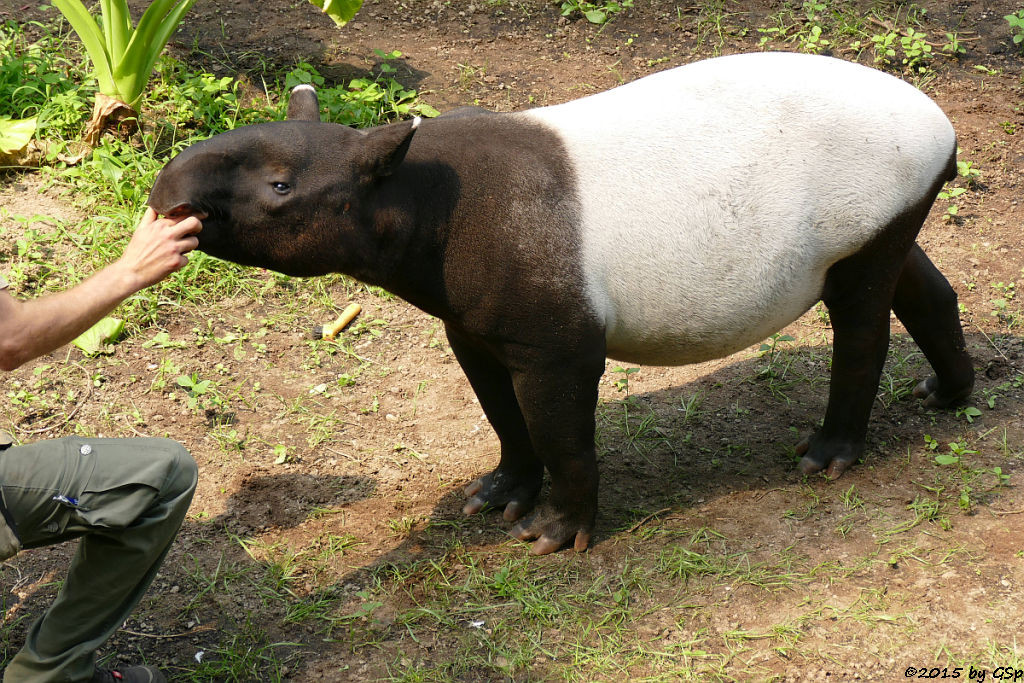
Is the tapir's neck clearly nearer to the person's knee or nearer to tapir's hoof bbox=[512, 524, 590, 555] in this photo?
the person's knee

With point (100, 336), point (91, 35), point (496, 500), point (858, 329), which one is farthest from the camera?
point (91, 35)

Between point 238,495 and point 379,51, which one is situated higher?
point 379,51

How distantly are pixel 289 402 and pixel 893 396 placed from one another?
134 inches

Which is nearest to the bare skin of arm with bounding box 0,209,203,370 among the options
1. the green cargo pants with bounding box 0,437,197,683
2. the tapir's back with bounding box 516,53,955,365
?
the green cargo pants with bounding box 0,437,197,683

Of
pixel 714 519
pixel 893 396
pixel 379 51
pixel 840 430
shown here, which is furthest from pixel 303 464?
pixel 379 51

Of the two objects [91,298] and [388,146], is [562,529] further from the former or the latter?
[91,298]

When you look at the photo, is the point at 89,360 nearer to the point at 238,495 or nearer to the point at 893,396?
the point at 238,495

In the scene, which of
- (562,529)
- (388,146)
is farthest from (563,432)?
(388,146)

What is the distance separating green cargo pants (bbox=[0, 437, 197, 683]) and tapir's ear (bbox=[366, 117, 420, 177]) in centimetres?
123

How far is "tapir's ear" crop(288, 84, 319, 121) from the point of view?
3.92 metres

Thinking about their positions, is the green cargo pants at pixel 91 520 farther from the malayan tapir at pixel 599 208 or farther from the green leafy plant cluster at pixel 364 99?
the green leafy plant cluster at pixel 364 99

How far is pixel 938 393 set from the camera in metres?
5.29

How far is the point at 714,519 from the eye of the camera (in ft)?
15.4

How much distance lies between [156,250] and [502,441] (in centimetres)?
203
